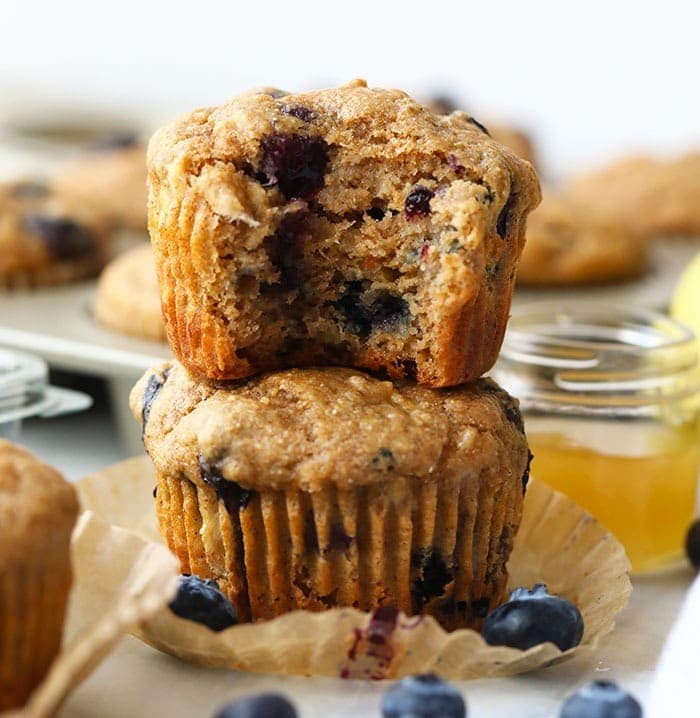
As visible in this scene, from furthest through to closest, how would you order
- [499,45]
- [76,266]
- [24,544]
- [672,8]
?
[499,45]
[672,8]
[76,266]
[24,544]

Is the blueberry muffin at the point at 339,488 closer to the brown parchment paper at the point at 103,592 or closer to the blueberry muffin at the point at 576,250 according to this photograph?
the brown parchment paper at the point at 103,592

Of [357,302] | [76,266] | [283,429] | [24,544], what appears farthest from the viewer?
[76,266]

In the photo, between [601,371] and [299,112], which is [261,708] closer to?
[299,112]

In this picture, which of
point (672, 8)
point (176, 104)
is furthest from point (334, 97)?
point (176, 104)

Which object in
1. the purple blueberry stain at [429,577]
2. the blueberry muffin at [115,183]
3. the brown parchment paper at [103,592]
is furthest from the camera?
the blueberry muffin at [115,183]

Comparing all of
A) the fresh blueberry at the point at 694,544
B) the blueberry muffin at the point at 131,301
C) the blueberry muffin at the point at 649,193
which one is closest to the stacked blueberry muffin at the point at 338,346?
the fresh blueberry at the point at 694,544

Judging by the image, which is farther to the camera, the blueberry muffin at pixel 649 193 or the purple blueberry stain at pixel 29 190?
the blueberry muffin at pixel 649 193

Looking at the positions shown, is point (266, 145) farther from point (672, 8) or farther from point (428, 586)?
point (672, 8)
